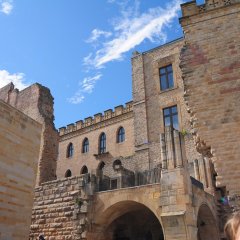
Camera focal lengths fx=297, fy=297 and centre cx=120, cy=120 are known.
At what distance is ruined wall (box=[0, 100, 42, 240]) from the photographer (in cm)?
913

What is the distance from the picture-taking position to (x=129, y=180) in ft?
42.7

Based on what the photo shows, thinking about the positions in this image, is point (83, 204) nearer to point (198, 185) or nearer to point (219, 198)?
point (198, 185)

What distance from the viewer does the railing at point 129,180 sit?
488 inches

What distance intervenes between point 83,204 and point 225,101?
7636mm

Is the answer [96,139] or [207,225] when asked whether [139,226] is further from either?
[96,139]

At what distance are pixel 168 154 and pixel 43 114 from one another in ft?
32.3

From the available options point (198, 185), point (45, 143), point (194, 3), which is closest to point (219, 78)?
point (194, 3)

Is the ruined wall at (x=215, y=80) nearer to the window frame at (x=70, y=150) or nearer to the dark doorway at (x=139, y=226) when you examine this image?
the dark doorway at (x=139, y=226)

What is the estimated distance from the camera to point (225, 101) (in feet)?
26.0

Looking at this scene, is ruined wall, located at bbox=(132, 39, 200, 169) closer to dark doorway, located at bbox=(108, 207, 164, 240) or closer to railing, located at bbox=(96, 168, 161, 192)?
dark doorway, located at bbox=(108, 207, 164, 240)

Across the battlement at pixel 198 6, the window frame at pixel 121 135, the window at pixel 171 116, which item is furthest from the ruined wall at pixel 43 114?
the battlement at pixel 198 6

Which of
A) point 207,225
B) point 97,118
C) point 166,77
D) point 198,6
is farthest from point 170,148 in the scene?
point 97,118

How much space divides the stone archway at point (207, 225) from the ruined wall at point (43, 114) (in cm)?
843

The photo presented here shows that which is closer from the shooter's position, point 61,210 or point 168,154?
point 168,154
